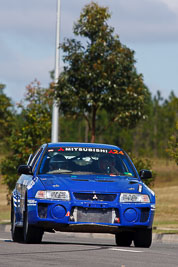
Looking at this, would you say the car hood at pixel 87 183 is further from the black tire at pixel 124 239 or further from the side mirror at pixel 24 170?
the black tire at pixel 124 239

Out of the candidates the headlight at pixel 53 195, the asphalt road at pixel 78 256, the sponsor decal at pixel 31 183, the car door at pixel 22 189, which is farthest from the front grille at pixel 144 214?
the car door at pixel 22 189

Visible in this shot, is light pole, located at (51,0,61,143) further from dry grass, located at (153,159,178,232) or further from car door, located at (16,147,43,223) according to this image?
car door, located at (16,147,43,223)

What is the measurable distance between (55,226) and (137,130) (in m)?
109

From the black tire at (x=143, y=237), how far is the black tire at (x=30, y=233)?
61.0 inches

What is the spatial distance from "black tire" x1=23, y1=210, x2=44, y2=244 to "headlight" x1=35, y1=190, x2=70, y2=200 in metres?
0.59

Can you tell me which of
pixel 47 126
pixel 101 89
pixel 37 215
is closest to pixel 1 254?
pixel 37 215

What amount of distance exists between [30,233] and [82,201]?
4.10ft

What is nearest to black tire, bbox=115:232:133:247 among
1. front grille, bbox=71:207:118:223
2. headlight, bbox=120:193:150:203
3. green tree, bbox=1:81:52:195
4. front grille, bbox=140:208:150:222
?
front grille, bbox=140:208:150:222

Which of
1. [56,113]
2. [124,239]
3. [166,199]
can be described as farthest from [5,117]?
[124,239]

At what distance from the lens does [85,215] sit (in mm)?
12906

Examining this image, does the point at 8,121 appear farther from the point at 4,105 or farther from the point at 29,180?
the point at 29,180

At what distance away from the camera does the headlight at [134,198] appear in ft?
42.8

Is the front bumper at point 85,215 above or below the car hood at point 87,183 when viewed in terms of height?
below

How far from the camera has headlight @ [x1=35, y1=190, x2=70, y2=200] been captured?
42.4ft
